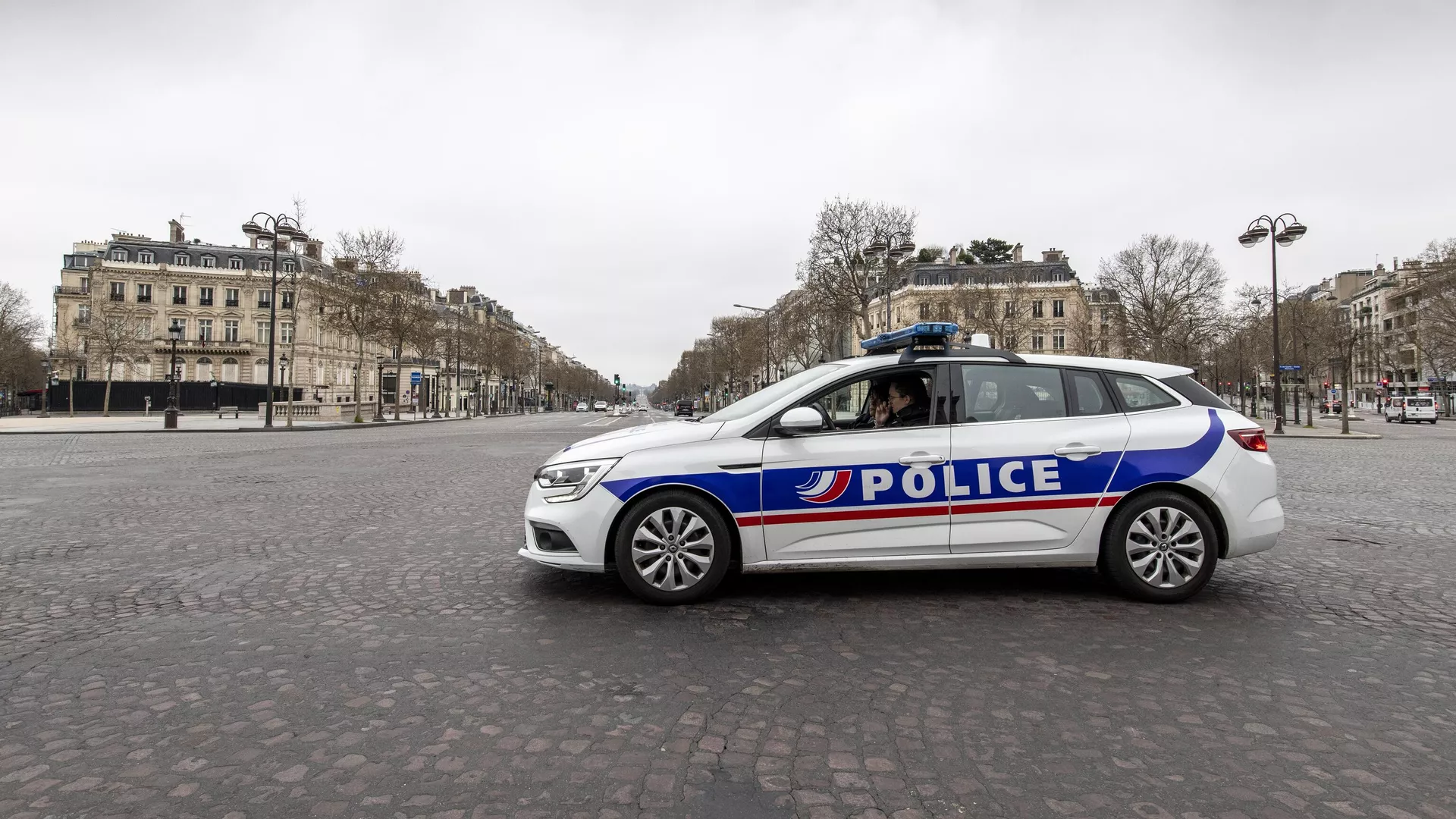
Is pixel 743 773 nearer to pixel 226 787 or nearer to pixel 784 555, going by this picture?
pixel 226 787

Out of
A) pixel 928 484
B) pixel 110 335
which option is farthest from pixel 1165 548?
pixel 110 335

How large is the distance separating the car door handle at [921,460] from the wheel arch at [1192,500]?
47.8 inches

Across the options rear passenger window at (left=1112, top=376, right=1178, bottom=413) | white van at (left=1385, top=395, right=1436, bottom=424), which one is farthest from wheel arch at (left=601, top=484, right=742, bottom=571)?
white van at (left=1385, top=395, right=1436, bottom=424)

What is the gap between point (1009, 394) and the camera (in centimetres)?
513

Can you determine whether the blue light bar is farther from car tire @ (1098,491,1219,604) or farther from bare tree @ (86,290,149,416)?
bare tree @ (86,290,149,416)

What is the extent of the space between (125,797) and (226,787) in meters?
0.29

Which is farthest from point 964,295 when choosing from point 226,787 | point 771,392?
point 226,787

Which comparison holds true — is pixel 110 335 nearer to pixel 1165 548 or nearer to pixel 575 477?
pixel 575 477

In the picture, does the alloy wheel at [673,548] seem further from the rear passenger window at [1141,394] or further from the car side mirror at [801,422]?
the rear passenger window at [1141,394]

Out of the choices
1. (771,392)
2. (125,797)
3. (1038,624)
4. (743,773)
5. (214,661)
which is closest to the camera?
(125,797)

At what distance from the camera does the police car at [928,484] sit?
188 inches

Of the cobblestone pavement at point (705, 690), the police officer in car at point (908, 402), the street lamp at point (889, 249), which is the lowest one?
the cobblestone pavement at point (705, 690)

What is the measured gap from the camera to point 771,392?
18.3ft

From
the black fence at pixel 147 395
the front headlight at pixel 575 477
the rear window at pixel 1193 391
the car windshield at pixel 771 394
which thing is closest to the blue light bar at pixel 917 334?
the car windshield at pixel 771 394
